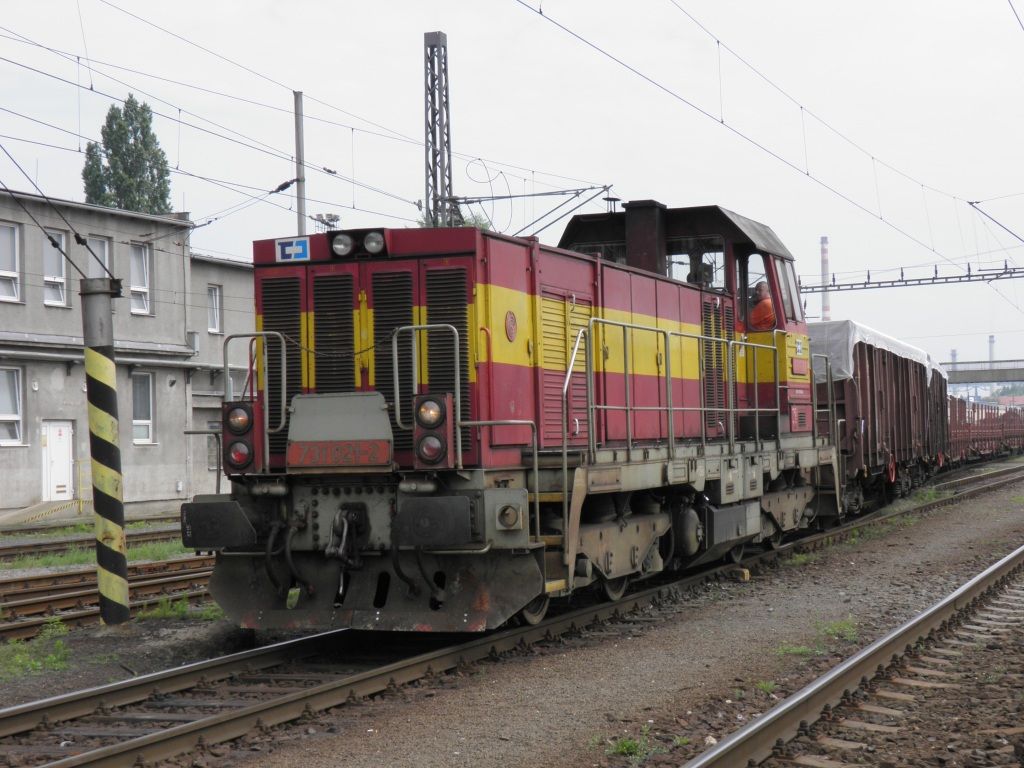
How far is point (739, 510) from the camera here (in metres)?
11.1

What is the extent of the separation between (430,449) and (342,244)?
1.68m

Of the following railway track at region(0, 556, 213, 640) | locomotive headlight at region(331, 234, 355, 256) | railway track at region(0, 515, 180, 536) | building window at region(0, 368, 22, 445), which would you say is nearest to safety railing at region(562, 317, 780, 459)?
locomotive headlight at region(331, 234, 355, 256)

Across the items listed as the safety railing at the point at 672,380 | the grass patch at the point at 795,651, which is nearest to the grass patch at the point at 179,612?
the safety railing at the point at 672,380

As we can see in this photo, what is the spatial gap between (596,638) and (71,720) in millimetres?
3726

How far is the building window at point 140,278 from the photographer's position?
985 inches

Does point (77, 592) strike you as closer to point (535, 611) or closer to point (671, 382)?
point (535, 611)

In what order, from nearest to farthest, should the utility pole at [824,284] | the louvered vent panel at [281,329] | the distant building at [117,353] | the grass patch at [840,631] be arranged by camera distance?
the grass patch at [840,631], the louvered vent panel at [281,329], the distant building at [117,353], the utility pole at [824,284]

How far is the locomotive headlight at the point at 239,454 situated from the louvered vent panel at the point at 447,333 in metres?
1.37

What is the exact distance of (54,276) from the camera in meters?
23.2

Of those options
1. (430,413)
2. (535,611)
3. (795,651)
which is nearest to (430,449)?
(430,413)

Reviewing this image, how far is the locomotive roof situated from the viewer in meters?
11.3

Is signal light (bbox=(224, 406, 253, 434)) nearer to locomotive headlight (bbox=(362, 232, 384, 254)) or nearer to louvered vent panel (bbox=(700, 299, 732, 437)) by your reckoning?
locomotive headlight (bbox=(362, 232, 384, 254))

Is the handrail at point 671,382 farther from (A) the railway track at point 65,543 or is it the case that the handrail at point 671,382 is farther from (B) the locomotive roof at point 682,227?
(A) the railway track at point 65,543

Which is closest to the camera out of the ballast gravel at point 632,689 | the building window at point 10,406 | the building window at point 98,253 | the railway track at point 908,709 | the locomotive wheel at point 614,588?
the railway track at point 908,709
